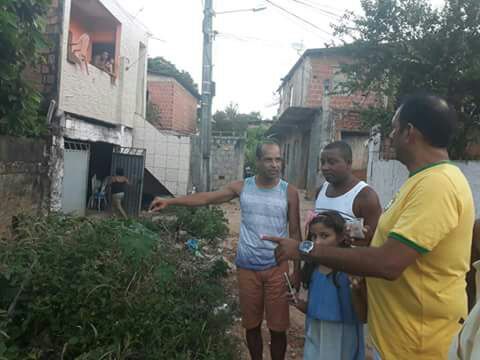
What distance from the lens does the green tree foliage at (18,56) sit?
3.81m

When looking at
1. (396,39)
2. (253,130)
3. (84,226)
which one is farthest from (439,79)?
(253,130)

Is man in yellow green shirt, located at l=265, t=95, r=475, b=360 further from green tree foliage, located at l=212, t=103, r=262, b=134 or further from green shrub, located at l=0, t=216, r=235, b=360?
green tree foliage, located at l=212, t=103, r=262, b=134

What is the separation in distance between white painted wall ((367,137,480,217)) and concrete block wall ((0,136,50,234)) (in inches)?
203

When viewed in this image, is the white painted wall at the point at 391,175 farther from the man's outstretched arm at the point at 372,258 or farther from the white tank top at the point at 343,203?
the man's outstretched arm at the point at 372,258

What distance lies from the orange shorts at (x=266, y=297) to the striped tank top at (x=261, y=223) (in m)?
0.06

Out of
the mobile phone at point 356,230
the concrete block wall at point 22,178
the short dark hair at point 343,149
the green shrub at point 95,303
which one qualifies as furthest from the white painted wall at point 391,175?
the concrete block wall at point 22,178

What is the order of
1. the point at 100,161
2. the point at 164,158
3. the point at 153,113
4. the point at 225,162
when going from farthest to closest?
the point at 225,162
the point at 153,113
the point at 164,158
the point at 100,161

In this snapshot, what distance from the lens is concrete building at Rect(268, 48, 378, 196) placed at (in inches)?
569

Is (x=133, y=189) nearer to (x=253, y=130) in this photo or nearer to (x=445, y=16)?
(x=445, y=16)

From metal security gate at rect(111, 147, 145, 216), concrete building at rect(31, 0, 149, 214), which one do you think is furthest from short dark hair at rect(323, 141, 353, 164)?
metal security gate at rect(111, 147, 145, 216)

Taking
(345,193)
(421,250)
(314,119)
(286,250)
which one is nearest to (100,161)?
(345,193)

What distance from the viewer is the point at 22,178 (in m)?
4.58

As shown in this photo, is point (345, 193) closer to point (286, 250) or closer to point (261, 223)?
point (261, 223)

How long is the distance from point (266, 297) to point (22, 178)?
326 centimetres
